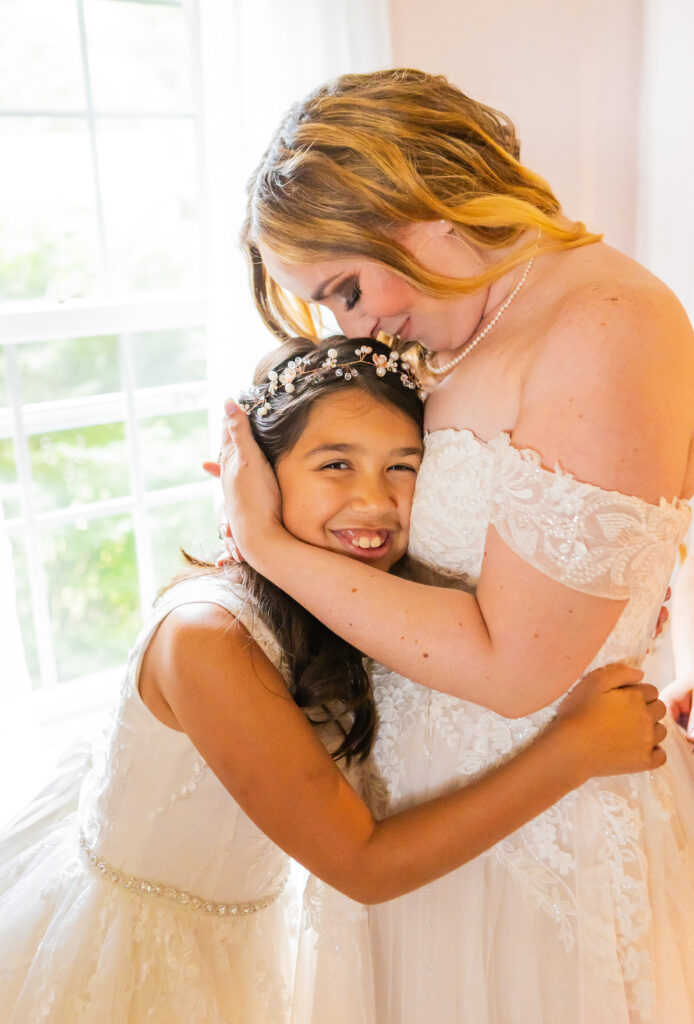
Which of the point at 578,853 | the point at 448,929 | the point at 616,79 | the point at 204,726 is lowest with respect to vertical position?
the point at 448,929

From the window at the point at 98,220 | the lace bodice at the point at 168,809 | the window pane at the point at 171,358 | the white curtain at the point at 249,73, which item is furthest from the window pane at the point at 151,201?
the lace bodice at the point at 168,809

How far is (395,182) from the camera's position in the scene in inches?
46.7

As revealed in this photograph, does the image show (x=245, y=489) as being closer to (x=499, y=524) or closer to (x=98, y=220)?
(x=499, y=524)

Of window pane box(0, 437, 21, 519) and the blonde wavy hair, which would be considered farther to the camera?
window pane box(0, 437, 21, 519)

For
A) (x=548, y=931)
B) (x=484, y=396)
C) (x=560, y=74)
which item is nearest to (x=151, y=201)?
(x=560, y=74)

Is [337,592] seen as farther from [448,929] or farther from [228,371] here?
[228,371]

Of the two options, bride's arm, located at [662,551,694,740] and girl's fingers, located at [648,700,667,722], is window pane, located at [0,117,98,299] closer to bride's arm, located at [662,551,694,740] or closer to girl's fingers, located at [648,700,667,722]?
bride's arm, located at [662,551,694,740]

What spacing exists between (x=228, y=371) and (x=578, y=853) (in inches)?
59.8

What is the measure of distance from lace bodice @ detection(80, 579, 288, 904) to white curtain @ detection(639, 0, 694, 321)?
2.09 m

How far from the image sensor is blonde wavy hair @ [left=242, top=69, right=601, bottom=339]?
1.20 meters

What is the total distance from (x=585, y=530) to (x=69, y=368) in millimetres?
3594

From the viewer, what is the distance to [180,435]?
11.8 feet

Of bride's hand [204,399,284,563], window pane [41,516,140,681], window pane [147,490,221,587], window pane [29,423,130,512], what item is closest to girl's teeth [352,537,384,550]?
bride's hand [204,399,284,563]

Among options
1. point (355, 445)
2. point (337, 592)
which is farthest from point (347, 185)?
point (337, 592)
